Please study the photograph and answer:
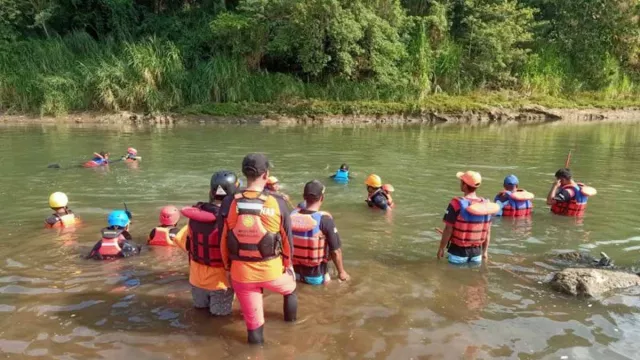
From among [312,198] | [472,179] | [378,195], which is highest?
[472,179]

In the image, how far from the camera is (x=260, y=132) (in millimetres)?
22891

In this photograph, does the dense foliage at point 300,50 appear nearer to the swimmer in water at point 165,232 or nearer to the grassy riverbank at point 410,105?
the grassy riverbank at point 410,105

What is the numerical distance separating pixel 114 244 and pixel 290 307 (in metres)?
3.16

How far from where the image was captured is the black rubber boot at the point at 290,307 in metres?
5.45

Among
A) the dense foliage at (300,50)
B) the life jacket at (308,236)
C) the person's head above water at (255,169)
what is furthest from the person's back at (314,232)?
the dense foliage at (300,50)

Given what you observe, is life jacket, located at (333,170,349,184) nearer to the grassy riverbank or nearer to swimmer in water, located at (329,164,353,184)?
swimmer in water, located at (329,164,353,184)

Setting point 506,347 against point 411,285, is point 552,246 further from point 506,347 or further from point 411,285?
point 506,347

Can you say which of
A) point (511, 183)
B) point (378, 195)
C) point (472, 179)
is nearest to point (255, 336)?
point (472, 179)

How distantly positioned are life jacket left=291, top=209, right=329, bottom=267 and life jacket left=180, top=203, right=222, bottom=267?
1.05 meters

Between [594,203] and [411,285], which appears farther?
[594,203]

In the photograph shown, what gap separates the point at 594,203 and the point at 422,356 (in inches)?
311

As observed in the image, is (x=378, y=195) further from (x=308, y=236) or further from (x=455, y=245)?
(x=308, y=236)

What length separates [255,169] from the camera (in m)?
4.64

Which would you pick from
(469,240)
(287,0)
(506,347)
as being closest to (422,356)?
(506,347)
